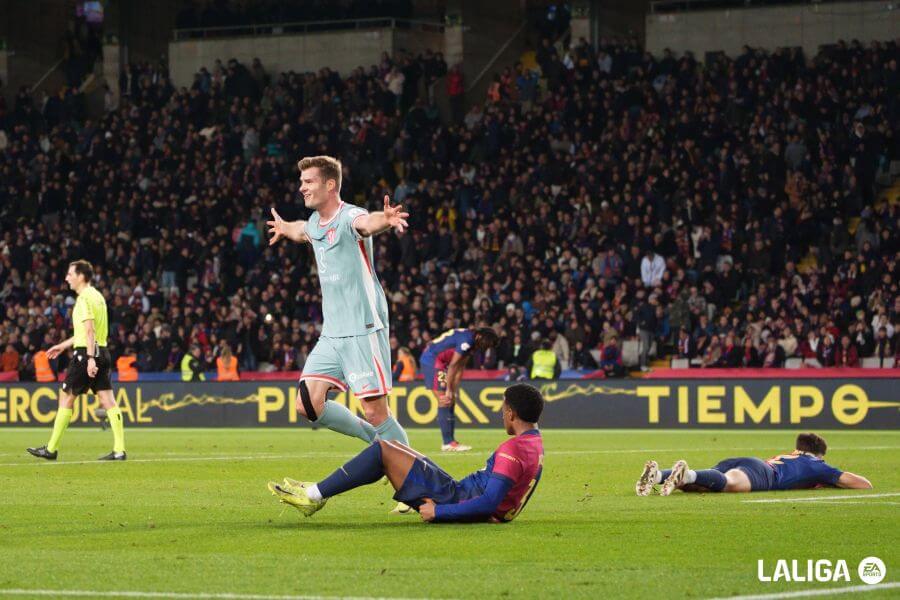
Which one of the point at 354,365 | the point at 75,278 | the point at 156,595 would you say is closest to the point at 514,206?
the point at 75,278

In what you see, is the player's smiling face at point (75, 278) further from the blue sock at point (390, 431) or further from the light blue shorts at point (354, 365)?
the blue sock at point (390, 431)

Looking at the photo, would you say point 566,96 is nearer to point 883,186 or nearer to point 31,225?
point 883,186

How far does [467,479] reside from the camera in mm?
10516

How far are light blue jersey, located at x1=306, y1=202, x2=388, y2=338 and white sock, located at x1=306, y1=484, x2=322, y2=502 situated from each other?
1729mm

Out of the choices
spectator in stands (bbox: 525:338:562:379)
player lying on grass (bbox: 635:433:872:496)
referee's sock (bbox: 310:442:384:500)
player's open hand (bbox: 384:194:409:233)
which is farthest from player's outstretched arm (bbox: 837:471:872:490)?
spectator in stands (bbox: 525:338:562:379)

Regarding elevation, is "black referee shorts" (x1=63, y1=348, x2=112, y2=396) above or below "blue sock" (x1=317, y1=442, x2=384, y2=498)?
below

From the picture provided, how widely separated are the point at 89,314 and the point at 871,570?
12108mm

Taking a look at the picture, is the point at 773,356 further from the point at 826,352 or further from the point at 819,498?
the point at 819,498

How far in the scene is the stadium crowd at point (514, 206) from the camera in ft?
105

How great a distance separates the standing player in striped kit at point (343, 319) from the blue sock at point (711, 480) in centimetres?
279

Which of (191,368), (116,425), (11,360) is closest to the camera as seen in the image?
(116,425)

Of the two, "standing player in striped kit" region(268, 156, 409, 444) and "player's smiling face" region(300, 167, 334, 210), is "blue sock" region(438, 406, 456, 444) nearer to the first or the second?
"standing player in striped kit" region(268, 156, 409, 444)

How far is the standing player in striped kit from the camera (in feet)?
38.8

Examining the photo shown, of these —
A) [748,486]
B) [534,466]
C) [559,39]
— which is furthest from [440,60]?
[534,466]
